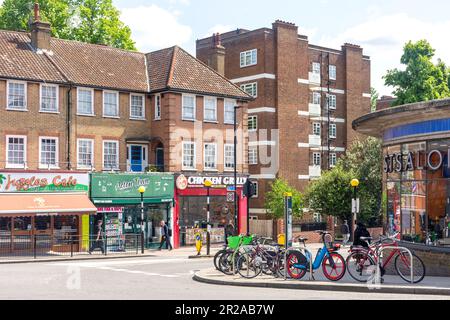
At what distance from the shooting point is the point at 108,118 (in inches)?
1660

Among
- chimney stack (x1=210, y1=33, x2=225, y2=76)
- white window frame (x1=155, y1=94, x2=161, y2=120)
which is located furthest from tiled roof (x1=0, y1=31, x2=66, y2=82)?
chimney stack (x1=210, y1=33, x2=225, y2=76)

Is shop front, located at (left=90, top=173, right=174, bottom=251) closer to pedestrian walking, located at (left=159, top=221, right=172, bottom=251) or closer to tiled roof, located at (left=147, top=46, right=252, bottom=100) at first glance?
pedestrian walking, located at (left=159, top=221, right=172, bottom=251)

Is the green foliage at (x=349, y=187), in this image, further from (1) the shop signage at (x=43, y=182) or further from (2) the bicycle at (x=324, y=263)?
(2) the bicycle at (x=324, y=263)

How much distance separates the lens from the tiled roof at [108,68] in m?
39.8

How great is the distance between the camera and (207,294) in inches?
679

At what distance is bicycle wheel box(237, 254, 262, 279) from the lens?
69.8 ft

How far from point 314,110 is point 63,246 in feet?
94.6

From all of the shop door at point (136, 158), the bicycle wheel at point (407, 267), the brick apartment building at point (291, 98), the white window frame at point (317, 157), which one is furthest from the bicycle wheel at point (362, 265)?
the white window frame at point (317, 157)

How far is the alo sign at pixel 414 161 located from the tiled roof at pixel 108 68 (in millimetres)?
22032

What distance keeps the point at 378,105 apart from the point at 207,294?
2589 inches

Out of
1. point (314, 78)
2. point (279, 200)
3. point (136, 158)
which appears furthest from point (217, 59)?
point (314, 78)

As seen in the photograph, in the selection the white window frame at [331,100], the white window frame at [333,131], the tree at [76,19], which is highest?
the tree at [76,19]

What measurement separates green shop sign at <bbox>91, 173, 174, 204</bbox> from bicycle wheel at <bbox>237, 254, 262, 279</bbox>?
742 inches

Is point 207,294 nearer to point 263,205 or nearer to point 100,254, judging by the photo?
point 100,254
